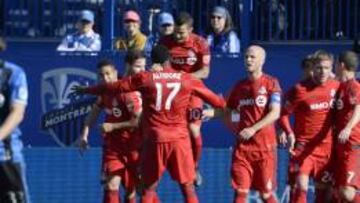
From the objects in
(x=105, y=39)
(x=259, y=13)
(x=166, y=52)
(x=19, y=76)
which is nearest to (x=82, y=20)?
(x=105, y=39)

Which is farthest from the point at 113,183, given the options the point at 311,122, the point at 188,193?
the point at 311,122

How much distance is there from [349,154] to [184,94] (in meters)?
2.34

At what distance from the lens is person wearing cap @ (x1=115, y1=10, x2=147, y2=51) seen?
688 inches

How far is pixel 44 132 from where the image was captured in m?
17.7

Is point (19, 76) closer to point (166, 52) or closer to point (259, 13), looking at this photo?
point (166, 52)

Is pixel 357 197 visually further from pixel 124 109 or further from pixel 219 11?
pixel 219 11

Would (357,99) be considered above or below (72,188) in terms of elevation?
above

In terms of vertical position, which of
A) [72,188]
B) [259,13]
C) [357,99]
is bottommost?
[72,188]

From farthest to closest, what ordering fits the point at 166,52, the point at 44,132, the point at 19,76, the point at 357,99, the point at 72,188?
the point at 44,132
the point at 72,188
the point at 357,99
the point at 166,52
the point at 19,76

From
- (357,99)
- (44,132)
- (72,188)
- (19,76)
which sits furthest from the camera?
(44,132)

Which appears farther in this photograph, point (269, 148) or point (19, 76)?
point (269, 148)

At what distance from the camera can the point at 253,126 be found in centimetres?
1457

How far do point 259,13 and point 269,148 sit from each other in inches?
144

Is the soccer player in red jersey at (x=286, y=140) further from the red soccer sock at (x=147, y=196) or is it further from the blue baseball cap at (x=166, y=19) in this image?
the blue baseball cap at (x=166, y=19)
